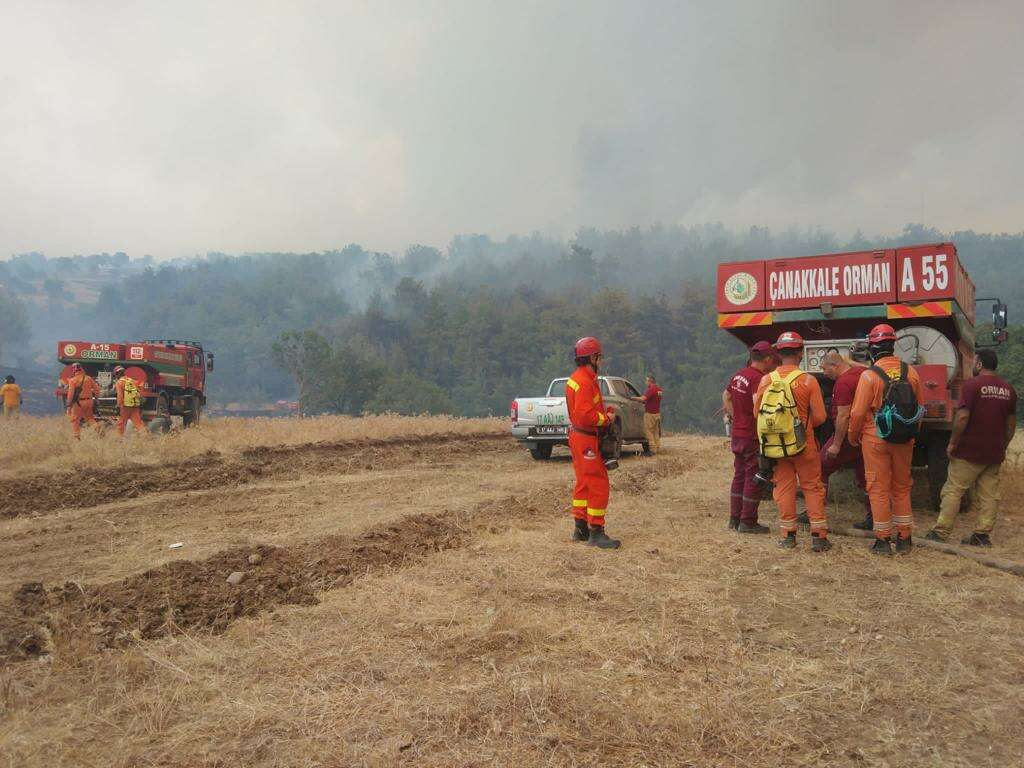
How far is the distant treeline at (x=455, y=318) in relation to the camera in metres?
68.2

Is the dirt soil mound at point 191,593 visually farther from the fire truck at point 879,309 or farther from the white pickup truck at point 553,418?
the white pickup truck at point 553,418

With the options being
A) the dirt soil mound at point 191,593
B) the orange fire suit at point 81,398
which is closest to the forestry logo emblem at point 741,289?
the dirt soil mound at point 191,593

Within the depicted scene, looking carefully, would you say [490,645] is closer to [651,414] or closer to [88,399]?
[651,414]

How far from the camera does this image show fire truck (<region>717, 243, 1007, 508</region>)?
8.19 m

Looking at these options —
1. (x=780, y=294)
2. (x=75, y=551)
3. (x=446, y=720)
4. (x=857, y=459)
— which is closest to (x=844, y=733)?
(x=446, y=720)

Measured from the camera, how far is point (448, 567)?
575 centimetres

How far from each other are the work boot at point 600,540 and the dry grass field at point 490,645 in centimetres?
12

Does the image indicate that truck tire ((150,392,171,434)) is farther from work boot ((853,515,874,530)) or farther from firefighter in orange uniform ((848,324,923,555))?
firefighter in orange uniform ((848,324,923,555))

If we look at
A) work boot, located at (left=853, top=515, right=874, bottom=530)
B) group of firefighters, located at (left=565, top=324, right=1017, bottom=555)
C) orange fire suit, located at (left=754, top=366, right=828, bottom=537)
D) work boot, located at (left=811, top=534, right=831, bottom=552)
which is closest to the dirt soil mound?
group of firefighters, located at (left=565, top=324, right=1017, bottom=555)

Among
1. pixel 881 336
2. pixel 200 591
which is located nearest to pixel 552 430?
pixel 881 336

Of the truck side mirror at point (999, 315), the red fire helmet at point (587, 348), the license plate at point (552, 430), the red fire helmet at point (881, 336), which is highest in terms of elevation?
the truck side mirror at point (999, 315)

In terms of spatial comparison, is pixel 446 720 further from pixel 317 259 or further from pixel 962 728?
pixel 317 259

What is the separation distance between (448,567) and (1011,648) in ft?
12.0

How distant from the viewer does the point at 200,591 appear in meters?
5.02
